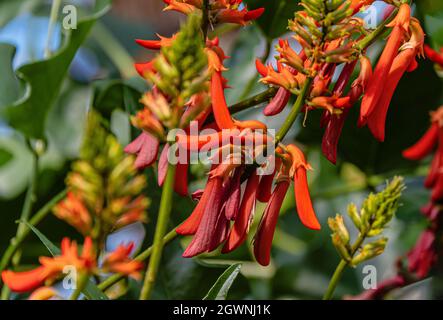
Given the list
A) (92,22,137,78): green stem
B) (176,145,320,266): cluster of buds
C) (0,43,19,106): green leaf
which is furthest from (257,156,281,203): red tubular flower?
(92,22,137,78): green stem

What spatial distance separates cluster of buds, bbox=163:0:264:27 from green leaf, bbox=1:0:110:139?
0.67ft

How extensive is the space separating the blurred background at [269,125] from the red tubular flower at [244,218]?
204mm

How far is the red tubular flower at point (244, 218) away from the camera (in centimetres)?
53

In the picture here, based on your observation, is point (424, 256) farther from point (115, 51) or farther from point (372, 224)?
point (115, 51)

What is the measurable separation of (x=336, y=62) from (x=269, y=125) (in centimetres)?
39

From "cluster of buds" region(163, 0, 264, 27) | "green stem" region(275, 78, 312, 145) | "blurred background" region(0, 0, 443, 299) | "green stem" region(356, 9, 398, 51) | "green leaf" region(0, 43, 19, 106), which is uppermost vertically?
"cluster of buds" region(163, 0, 264, 27)

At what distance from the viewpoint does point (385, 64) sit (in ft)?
1.92

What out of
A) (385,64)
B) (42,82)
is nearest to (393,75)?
(385,64)

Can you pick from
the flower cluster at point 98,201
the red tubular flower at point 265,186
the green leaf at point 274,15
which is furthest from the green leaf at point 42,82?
the flower cluster at point 98,201

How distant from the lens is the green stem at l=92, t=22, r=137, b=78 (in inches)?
44.4

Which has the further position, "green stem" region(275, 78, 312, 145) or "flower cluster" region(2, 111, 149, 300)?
"green stem" region(275, 78, 312, 145)

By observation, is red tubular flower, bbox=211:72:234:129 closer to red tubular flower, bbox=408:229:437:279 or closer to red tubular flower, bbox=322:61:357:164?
red tubular flower, bbox=322:61:357:164
